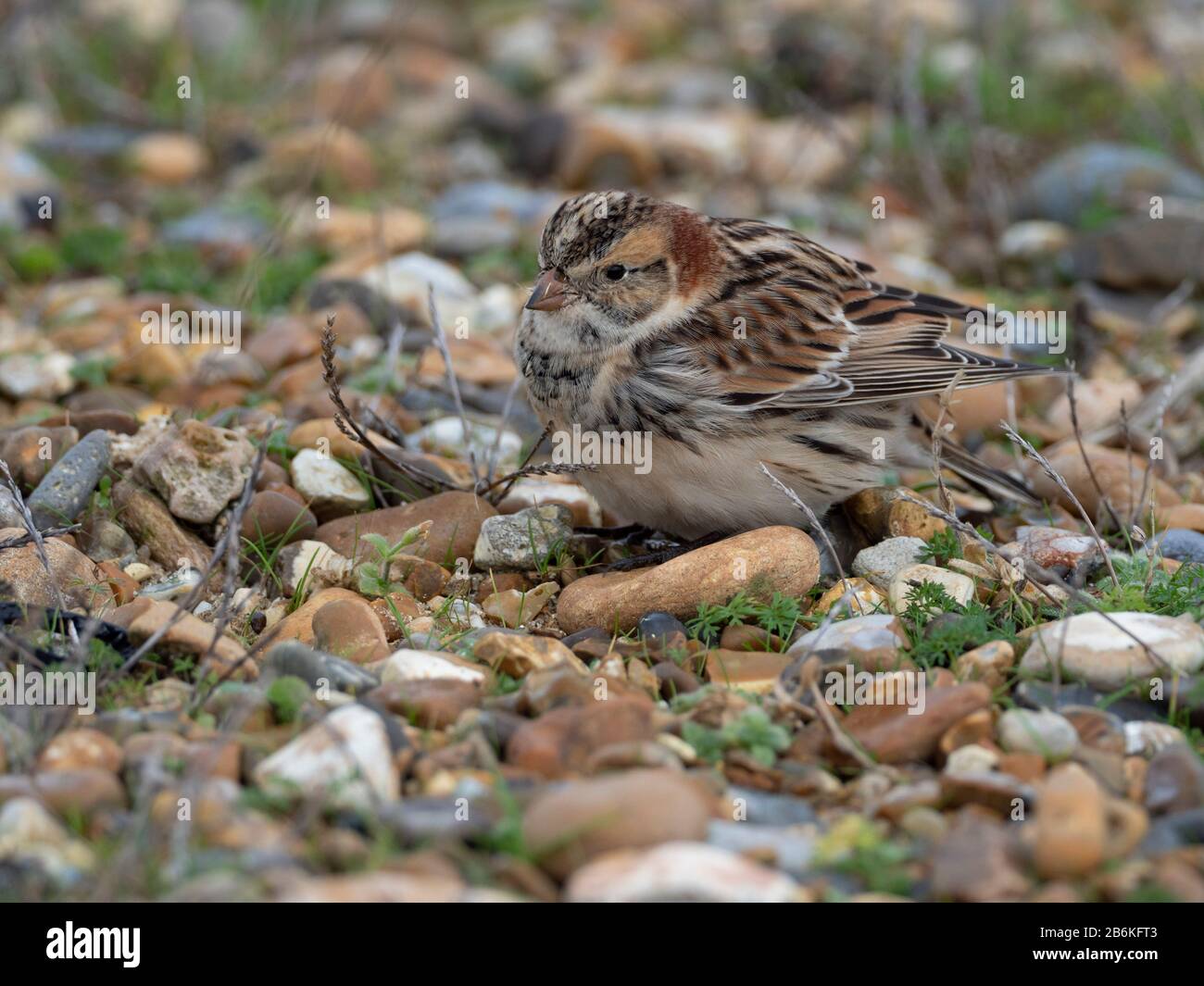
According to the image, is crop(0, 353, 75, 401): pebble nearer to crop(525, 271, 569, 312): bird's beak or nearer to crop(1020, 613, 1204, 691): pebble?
crop(525, 271, 569, 312): bird's beak

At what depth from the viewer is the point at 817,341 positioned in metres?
5.88

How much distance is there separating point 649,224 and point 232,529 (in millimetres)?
2266

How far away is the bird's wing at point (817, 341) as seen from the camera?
223 inches

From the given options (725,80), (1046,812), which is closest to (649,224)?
(1046,812)

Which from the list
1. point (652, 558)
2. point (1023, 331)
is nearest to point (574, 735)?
point (652, 558)

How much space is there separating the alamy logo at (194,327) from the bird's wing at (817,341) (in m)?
2.50

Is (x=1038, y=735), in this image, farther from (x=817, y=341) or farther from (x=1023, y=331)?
(x=1023, y=331)

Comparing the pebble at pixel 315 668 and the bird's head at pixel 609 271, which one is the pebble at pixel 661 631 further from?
the bird's head at pixel 609 271

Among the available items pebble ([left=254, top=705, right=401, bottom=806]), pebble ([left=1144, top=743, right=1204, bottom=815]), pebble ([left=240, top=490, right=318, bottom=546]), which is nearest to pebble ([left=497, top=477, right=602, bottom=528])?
pebble ([left=240, top=490, right=318, bottom=546])

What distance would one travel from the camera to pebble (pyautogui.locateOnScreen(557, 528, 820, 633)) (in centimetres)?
499

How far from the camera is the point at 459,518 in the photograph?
5.59 metres

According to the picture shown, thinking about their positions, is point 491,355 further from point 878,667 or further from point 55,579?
point 878,667

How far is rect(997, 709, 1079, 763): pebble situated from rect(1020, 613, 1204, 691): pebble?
243 millimetres
